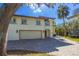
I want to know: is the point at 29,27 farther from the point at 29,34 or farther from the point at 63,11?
the point at 63,11

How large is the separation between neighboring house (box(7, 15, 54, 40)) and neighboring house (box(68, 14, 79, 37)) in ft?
1.04

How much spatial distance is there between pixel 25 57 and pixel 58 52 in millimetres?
547

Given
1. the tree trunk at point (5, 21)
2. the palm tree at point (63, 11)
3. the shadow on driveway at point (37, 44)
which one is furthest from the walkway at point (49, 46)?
the palm tree at point (63, 11)

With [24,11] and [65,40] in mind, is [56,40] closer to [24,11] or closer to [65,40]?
[65,40]

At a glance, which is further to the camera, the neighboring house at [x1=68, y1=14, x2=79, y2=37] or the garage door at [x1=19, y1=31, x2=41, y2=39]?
the garage door at [x1=19, y1=31, x2=41, y2=39]

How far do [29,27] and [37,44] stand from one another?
12.3 inches

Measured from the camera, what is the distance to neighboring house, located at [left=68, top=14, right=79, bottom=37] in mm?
6859

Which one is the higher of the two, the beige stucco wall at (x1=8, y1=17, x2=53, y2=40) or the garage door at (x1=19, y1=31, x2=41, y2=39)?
the beige stucco wall at (x1=8, y1=17, x2=53, y2=40)

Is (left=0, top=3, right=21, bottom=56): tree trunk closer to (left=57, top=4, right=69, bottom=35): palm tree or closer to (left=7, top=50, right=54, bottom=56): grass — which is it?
(left=7, top=50, right=54, bottom=56): grass

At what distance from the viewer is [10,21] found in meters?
6.93

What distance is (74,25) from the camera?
22.6 ft

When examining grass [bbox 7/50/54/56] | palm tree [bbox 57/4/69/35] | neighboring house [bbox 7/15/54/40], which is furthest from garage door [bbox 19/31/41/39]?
Answer: palm tree [bbox 57/4/69/35]

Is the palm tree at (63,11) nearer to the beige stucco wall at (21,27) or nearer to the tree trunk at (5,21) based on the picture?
the beige stucco wall at (21,27)

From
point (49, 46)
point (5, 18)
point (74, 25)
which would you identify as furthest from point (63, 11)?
point (5, 18)
